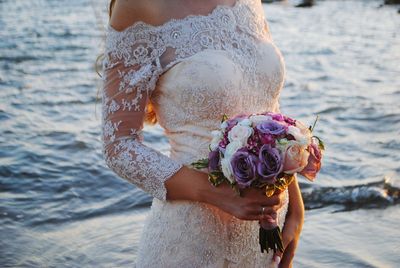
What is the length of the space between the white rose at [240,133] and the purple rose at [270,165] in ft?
0.25

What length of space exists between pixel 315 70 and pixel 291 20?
5651 millimetres

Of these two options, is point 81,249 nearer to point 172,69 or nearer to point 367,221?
point 367,221

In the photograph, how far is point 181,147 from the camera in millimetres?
2805

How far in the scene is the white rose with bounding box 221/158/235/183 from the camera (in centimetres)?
237

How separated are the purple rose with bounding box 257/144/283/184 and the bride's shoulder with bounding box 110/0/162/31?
0.73 metres

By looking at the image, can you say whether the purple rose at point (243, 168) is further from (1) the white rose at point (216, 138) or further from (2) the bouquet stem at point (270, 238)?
(2) the bouquet stem at point (270, 238)

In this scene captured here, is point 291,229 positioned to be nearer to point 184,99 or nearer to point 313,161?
point 313,161

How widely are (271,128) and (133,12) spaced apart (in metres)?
0.72

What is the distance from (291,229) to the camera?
2.89 metres

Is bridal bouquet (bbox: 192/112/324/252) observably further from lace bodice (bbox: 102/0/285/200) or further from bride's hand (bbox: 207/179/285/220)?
lace bodice (bbox: 102/0/285/200)

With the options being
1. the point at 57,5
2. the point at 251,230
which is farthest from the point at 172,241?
the point at 57,5

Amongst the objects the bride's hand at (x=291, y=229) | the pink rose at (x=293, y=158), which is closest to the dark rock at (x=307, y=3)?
the bride's hand at (x=291, y=229)

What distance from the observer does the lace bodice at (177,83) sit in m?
2.66

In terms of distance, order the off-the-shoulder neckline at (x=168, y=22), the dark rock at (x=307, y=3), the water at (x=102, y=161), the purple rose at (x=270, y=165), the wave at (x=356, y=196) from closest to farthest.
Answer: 1. the purple rose at (x=270, y=165)
2. the off-the-shoulder neckline at (x=168, y=22)
3. the water at (x=102, y=161)
4. the wave at (x=356, y=196)
5. the dark rock at (x=307, y=3)
